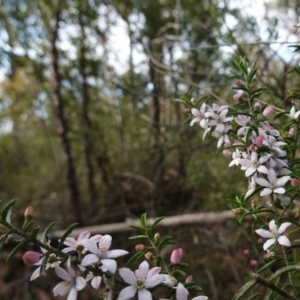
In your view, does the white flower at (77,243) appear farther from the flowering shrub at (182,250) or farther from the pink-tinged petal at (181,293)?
the pink-tinged petal at (181,293)

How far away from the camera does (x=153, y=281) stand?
2.65 feet

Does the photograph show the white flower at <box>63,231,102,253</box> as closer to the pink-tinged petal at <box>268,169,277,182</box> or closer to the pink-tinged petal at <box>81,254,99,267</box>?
the pink-tinged petal at <box>81,254,99,267</box>

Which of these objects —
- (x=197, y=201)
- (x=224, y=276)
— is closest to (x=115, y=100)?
(x=197, y=201)

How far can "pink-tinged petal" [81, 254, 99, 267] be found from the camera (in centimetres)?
78

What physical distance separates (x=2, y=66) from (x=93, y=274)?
3880 mm

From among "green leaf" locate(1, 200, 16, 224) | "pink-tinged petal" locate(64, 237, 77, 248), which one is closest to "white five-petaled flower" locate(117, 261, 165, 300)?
"pink-tinged petal" locate(64, 237, 77, 248)

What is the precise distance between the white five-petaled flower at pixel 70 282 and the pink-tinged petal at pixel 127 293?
69 millimetres

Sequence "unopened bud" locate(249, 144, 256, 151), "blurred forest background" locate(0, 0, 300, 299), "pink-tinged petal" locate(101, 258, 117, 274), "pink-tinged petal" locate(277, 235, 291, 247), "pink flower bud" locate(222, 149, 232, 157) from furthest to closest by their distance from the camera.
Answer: "blurred forest background" locate(0, 0, 300, 299), "pink flower bud" locate(222, 149, 232, 157), "unopened bud" locate(249, 144, 256, 151), "pink-tinged petal" locate(277, 235, 291, 247), "pink-tinged petal" locate(101, 258, 117, 274)

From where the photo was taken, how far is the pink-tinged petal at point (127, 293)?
78 centimetres

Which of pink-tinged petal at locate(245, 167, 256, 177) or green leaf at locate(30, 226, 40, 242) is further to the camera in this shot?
pink-tinged petal at locate(245, 167, 256, 177)

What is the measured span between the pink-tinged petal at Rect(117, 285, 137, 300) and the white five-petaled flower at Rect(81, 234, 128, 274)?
46 millimetres

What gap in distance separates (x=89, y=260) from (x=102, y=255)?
4 cm

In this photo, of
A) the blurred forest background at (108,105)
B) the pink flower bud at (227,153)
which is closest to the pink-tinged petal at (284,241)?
the pink flower bud at (227,153)

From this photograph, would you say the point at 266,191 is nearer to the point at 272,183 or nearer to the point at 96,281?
the point at 272,183
